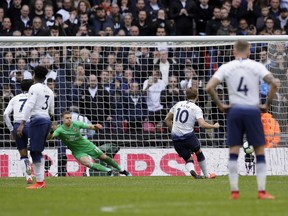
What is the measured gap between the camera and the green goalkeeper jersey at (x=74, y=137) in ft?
76.4

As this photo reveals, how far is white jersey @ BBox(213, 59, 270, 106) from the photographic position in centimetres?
1403

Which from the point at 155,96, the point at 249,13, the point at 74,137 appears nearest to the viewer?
the point at 74,137

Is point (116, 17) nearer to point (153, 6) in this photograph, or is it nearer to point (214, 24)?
point (153, 6)

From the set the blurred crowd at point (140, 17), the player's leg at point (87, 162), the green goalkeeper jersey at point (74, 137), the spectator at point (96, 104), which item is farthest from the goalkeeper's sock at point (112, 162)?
the blurred crowd at point (140, 17)

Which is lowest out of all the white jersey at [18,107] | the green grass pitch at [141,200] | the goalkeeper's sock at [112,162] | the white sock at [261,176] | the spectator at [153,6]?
the goalkeeper's sock at [112,162]

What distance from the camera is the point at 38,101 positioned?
17891mm

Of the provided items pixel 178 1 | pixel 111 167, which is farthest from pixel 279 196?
pixel 178 1

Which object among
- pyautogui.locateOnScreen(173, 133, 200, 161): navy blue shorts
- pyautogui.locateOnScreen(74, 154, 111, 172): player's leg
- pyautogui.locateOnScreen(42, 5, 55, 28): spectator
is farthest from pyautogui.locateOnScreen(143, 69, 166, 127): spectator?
pyautogui.locateOnScreen(42, 5, 55, 28): spectator

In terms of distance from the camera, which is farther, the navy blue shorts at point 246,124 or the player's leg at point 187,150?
the player's leg at point 187,150

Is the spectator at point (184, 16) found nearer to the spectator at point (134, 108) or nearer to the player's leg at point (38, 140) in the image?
the spectator at point (134, 108)

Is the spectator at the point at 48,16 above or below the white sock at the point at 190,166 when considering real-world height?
above

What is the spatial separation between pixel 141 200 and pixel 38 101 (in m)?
4.44

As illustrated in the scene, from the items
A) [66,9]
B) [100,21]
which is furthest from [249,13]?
[66,9]

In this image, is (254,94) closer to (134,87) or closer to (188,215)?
(188,215)
